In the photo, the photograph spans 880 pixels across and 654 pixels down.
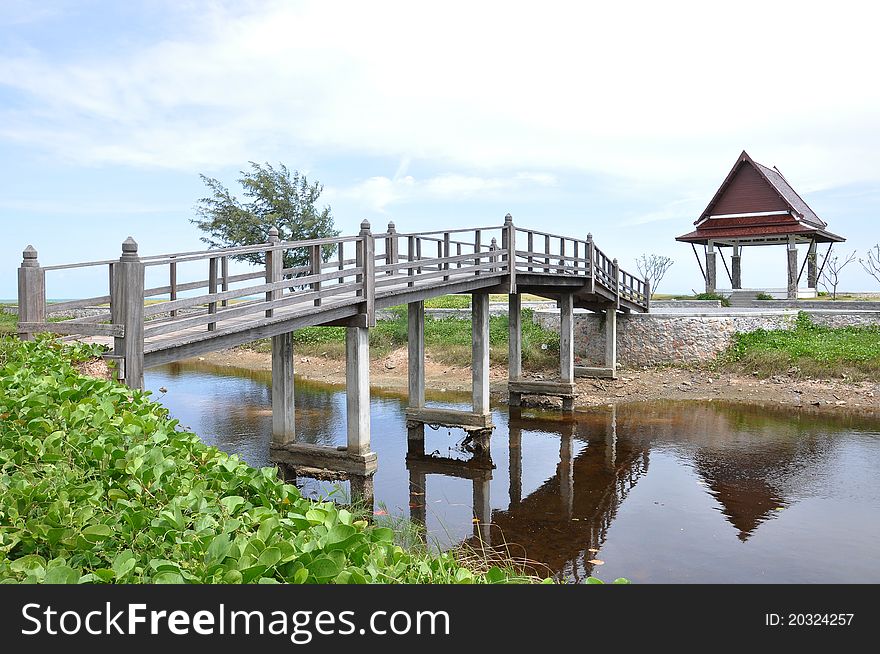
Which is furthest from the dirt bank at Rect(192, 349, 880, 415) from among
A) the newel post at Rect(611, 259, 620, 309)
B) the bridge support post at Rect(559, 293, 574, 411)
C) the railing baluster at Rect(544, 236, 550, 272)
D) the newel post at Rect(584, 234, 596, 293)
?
the railing baluster at Rect(544, 236, 550, 272)

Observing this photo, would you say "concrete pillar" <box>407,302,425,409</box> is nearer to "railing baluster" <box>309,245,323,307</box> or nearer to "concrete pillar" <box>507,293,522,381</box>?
"railing baluster" <box>309,245,323,307</box>

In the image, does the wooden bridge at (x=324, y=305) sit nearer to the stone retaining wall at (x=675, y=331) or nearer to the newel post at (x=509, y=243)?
the newel post at (x=509, y=243)

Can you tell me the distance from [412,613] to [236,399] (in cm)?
2015

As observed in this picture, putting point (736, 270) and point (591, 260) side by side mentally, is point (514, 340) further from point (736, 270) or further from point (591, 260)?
point (736, 270)

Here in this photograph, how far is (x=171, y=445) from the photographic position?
5391mm

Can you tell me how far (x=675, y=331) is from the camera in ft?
79.9

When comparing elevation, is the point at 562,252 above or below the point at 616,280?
above

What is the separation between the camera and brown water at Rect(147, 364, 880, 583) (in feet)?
31.0

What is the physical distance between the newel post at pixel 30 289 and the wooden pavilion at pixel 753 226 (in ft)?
98.5

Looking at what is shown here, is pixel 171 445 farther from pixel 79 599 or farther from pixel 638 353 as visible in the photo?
pixel 638 353

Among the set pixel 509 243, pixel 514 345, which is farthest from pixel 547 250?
pixel 514 345

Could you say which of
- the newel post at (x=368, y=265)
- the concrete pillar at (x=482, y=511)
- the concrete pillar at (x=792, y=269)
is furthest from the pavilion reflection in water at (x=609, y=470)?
the concrete pillar at (x=792, y=269)

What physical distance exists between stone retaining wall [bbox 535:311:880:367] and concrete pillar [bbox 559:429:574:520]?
8289 millimetres

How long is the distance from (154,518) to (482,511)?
8091mm
